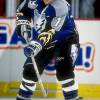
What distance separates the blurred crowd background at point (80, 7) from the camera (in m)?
8.18

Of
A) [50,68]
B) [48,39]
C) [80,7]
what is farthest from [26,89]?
[80,7]

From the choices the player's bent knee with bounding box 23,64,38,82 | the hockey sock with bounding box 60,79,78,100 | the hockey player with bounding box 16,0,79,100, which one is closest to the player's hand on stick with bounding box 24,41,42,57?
the hockey player with bounding box 16,0,79,100

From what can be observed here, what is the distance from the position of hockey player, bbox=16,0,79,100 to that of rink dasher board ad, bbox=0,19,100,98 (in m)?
1.67

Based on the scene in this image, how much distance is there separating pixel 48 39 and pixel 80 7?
8.25ft

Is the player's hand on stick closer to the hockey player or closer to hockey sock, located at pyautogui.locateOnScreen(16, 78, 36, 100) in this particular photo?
the hockey player

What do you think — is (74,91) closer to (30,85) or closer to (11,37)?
(30,85)

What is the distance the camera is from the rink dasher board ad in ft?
26.5

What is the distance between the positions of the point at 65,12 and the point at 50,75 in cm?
216

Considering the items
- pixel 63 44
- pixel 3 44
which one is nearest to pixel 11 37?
pixel 3 44

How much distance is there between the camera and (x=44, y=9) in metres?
6.08

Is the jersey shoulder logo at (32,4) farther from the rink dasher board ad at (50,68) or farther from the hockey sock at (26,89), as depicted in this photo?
the rink dasher board ad at (50,68)

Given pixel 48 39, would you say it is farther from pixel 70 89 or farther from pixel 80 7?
pixel 80 7

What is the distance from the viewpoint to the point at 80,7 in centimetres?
826

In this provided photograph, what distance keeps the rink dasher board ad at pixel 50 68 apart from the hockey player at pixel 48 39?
1668 mm
